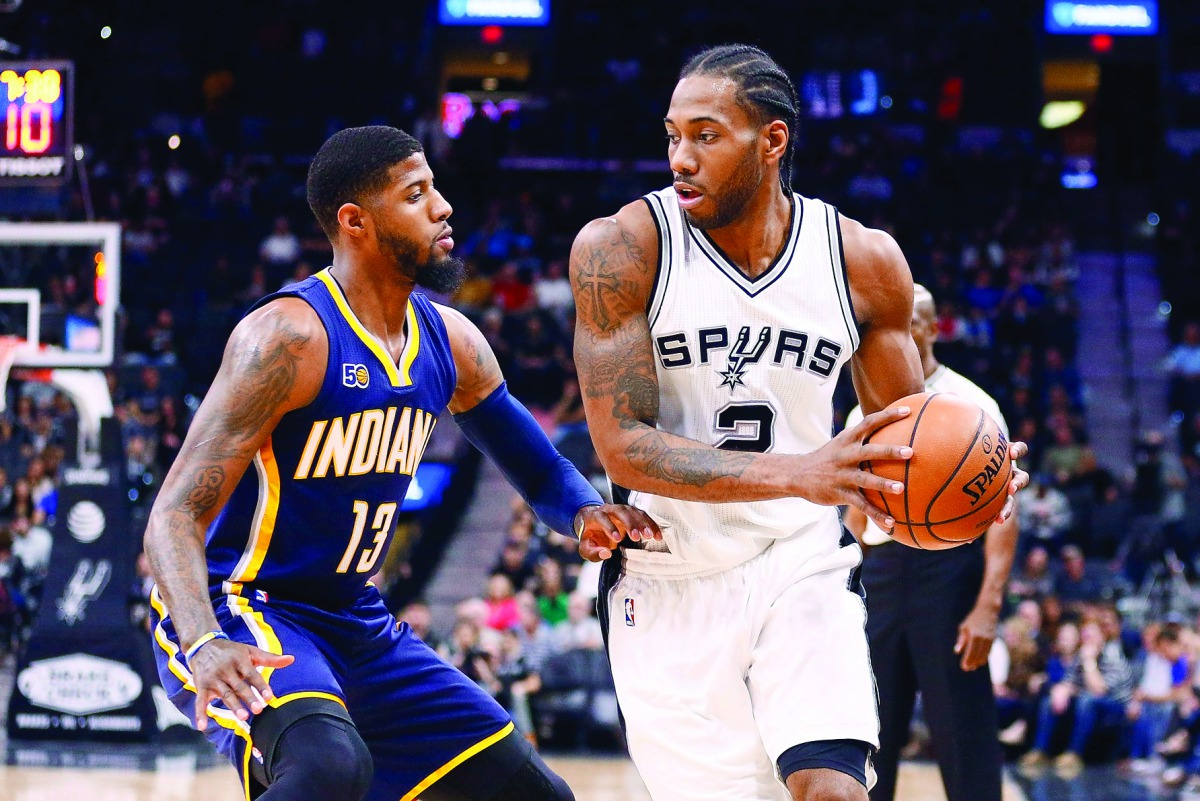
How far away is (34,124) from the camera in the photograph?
9.70 m

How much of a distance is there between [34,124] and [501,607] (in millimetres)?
4591

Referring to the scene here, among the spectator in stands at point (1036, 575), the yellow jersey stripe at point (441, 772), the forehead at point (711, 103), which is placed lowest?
the spectator in stands at point (1036, 575)

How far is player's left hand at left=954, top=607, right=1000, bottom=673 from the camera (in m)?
4.77

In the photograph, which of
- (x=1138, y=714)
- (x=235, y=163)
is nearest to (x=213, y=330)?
(x=235, y=163)

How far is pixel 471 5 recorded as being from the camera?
69.8 ft

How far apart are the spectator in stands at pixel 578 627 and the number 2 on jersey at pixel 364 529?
5.82m

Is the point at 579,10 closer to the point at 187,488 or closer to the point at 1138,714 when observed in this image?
the point at 1138,714

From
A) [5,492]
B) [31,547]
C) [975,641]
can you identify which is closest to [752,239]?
[975,641]

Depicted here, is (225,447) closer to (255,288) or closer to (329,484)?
(329,484)

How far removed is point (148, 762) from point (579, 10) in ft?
50.4

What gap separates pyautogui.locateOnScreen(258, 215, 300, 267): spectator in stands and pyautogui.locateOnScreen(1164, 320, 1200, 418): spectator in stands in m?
9.27

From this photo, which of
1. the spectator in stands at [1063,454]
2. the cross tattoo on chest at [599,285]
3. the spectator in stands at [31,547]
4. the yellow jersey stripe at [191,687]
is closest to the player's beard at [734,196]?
the cross tattoo on chest at [599,285]

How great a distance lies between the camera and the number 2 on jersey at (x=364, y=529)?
3514 mm

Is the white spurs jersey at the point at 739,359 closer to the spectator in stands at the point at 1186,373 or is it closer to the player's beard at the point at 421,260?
the player's beard at the point at 421,260
